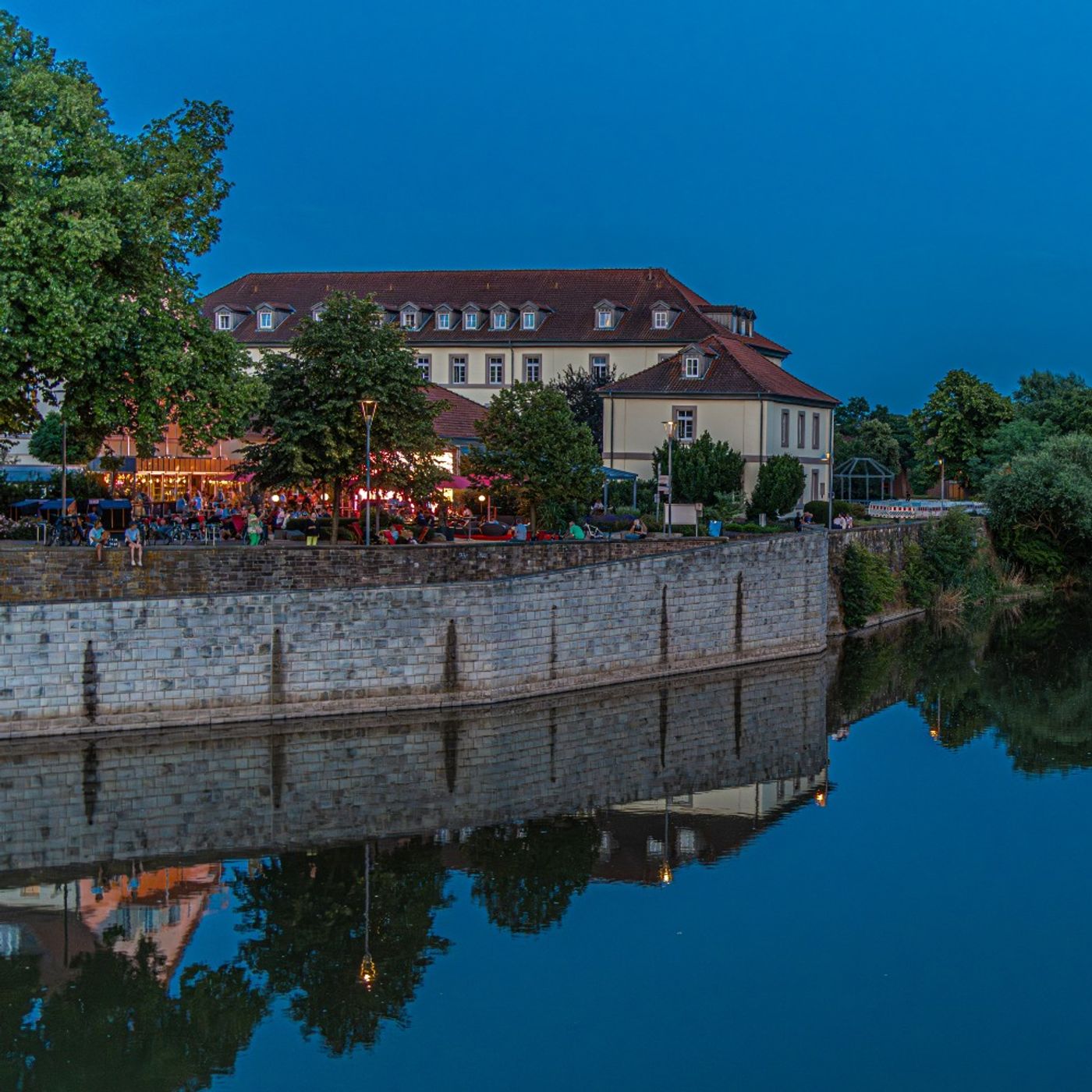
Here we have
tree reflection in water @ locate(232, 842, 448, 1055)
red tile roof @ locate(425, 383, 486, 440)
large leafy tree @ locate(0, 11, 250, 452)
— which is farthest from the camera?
red tile roof @ locate(425, 383, 486, 440)

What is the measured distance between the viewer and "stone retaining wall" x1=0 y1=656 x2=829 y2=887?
943 inches

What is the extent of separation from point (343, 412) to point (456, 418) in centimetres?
1274

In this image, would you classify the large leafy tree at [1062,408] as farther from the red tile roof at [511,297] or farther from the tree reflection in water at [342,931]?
the tree reflection in water at [342,931]

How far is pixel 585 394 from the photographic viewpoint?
69062 mm

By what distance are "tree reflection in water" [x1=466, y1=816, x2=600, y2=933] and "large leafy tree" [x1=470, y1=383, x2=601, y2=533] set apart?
21.2 metres

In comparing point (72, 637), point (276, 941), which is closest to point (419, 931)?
point (276, 941)

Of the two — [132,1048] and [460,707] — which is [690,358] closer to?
[460,707]

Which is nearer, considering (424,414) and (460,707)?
(460,707)

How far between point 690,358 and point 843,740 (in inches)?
1282

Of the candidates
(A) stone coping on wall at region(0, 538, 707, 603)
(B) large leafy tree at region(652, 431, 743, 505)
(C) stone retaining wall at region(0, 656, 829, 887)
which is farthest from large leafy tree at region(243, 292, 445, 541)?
(B) large leafy tree at region(652, 431, 743, 505)

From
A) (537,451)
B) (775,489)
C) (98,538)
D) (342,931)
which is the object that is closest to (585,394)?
(775,489)

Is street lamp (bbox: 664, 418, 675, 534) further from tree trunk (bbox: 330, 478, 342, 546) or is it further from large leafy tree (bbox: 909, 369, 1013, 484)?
large leafy tree (bbox: 909, 369, 1013, 484)

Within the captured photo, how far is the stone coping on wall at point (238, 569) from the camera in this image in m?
30.0

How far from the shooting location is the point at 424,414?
135 ft
